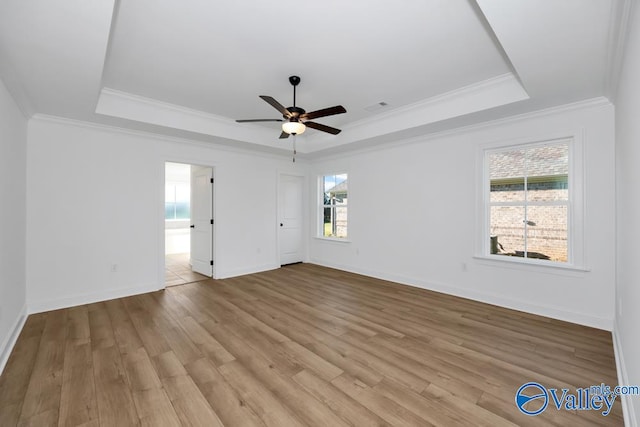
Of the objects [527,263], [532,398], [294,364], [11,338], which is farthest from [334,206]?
[11,338]

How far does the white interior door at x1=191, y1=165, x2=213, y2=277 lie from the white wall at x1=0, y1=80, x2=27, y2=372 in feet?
8.13

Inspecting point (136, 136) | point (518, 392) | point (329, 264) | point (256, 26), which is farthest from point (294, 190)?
point (518, 392)

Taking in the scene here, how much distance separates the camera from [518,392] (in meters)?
2.00

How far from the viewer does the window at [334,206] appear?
6.13 meters

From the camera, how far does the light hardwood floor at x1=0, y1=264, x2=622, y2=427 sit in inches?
70.7

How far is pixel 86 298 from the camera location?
3.89 meters

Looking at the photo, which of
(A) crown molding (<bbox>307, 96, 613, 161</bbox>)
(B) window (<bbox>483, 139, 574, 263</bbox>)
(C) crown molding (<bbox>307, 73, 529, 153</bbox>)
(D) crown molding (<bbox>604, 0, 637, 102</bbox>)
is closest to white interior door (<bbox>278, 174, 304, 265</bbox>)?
(A) crown molding (<bbox>307, 96, 613, 161</bbox>)

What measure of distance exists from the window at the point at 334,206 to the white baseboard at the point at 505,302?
133 centimetres

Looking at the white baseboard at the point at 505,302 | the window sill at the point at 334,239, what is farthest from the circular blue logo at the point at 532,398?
the window sill at the point at 334,239

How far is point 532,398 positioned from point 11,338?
4567 millimetres

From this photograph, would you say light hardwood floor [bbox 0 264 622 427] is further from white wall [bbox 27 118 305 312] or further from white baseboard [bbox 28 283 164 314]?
white wall [bbox 27 118 305 312]

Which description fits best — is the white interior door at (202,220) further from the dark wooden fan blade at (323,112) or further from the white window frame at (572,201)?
the white window frame at (572,201)

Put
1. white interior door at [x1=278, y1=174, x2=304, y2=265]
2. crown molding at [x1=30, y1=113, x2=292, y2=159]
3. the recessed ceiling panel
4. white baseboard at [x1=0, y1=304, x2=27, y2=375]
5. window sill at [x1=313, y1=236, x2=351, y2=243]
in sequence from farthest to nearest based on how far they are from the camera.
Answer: white interior door at [x1=278, y1=174, x2=304, y2=265] → window sill at [x1=313, y1=236, x2=351, y2=243] → crown molding at [x1=30, y1=113, x2=292, y2=159] → white baseboard at [x1=0, y1=304, x2=27, y2=375] → the recessed ceiling panel

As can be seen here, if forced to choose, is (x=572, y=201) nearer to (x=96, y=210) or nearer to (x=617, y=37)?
(x=617, y=37)
